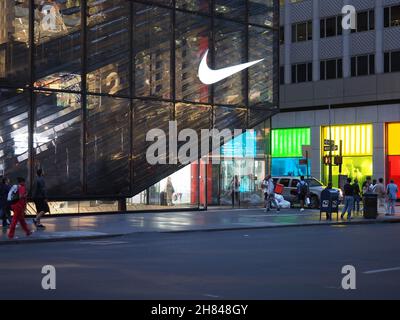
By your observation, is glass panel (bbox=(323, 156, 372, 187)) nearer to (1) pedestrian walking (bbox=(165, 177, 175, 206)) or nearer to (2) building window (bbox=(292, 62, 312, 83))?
(2) building window (bbox=(292, 62, 312, 83))

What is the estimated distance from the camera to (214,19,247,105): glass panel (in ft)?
113

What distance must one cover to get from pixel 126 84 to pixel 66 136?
376cm

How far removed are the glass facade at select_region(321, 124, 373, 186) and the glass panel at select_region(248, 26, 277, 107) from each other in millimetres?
19725

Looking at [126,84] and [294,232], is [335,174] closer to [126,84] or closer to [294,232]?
[126,84]

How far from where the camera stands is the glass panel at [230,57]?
34.6 metres

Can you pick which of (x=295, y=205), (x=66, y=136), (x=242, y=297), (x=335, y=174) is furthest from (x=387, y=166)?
(x=242, y=297)

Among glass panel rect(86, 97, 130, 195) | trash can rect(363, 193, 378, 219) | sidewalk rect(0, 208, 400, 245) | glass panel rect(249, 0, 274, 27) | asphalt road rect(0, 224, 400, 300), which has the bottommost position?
asphalt road rect(0, 224, 400, 300)

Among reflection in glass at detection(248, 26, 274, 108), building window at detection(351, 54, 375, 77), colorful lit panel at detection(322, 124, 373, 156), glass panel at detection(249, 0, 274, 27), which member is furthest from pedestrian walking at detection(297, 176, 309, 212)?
building window at detection(351, 54, 375, 77)

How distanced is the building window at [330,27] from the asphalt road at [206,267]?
3887 cm

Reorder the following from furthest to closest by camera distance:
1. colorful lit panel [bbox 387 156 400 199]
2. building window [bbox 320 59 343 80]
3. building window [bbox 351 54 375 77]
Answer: building window [bbox 320 59 343 80] → building window [bbox 351 54 375 77] → colorful lit panel [bbox 387 156 400 199]

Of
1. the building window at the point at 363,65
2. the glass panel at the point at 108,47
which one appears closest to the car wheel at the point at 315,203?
the glass panel at the point at 108,47

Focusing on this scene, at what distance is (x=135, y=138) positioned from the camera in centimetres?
3122

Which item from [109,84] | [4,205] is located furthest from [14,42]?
[4,205]
